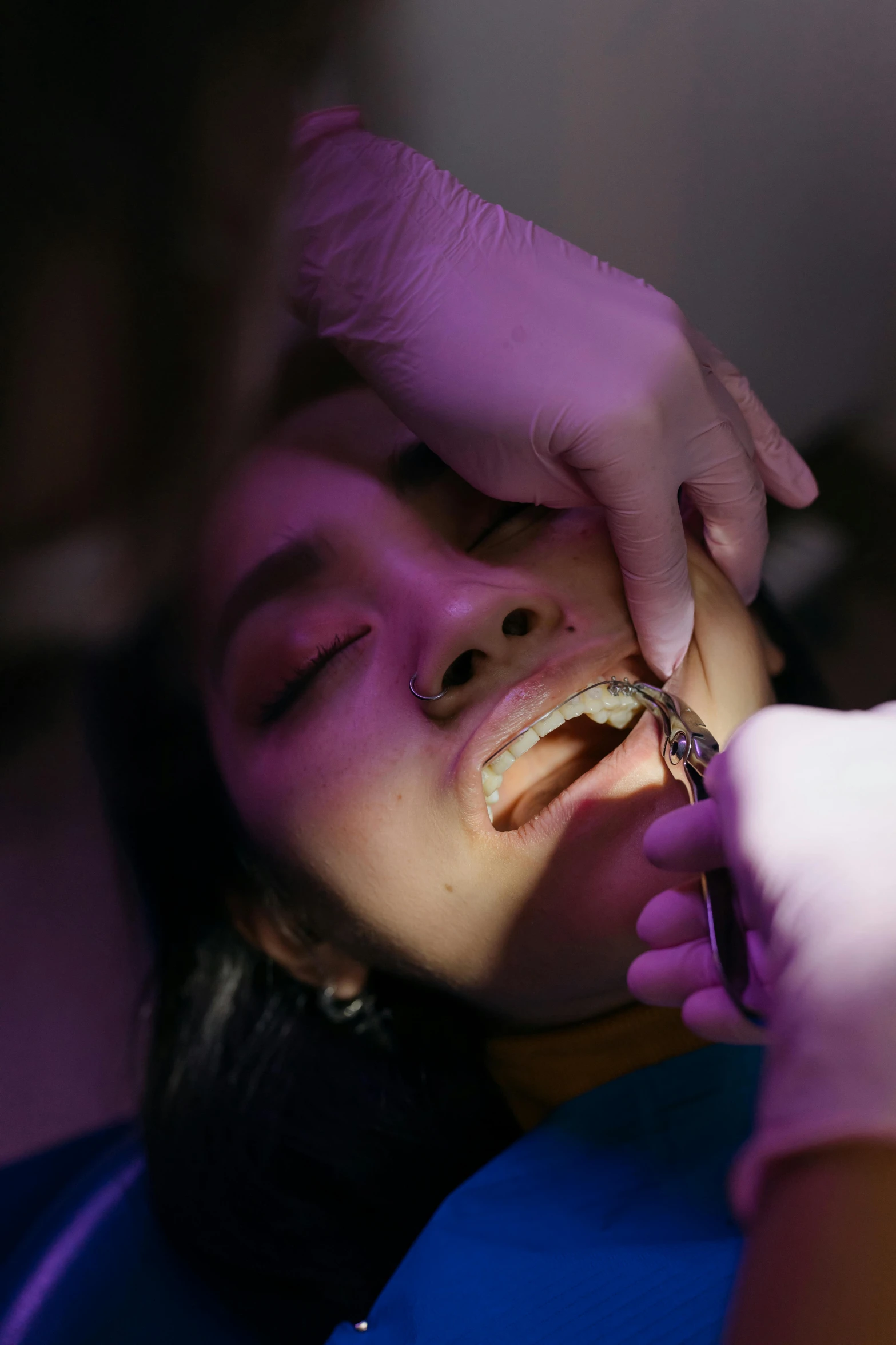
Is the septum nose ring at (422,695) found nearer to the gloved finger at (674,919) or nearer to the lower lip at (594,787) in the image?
the lower lip at (594,787)

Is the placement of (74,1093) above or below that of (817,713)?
below

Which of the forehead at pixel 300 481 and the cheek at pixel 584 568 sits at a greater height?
the forehead at pixel 300 481

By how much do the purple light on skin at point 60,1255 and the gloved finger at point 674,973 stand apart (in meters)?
0.75

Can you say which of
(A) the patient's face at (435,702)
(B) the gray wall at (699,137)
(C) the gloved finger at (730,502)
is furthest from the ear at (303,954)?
(B) the gray wall at (699,137)

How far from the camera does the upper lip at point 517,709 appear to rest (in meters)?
0.71

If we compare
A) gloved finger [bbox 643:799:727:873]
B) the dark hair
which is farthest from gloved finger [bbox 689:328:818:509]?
the dark hair

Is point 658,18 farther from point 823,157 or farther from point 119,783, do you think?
point 119,783

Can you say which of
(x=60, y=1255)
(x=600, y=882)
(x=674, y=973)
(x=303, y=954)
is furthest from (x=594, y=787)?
(x=60, y=1255)

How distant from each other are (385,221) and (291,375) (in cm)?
17

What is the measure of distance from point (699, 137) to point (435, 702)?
0.77 metres

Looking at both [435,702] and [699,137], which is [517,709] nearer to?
[435,702]

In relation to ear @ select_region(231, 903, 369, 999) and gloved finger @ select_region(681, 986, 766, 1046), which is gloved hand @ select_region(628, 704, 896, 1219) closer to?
gloved finger @ select_region(681, 986, 766, 1046)

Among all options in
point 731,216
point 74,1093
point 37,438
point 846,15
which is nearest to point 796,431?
point 731,216

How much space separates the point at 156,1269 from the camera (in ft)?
3.32
